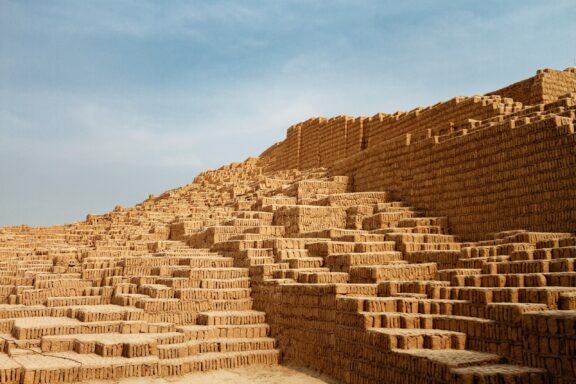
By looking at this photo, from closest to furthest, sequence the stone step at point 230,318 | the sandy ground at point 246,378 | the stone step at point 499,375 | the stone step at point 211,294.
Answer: the stone step at point 499,375 → the sandy ground at point 246,378 → the stone step at point 230,318 → the stone step at point 211,294

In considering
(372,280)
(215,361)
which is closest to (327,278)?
(372,280)

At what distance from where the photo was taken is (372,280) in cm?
1032

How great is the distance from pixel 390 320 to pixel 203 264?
6.05 meters

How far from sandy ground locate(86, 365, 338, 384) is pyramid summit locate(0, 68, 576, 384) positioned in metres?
0.19

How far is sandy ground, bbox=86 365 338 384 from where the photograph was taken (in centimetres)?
898

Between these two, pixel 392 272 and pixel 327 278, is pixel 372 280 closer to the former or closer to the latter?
pixel 392 272

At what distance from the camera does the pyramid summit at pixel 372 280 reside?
25.1 feet

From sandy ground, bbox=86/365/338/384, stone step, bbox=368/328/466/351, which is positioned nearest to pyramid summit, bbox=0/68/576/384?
stone step, bbox=368/328/466/351

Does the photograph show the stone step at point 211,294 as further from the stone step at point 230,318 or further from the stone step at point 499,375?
the stone step at point 499,375

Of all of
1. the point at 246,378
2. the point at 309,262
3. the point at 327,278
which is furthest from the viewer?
the point at 309,262

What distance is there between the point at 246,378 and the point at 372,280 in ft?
9.07

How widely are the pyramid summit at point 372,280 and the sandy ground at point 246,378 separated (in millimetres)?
190

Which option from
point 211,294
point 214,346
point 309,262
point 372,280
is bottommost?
point 214,346

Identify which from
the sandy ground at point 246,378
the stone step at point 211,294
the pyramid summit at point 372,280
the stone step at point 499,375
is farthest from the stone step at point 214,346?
the stone step at point 499,375
